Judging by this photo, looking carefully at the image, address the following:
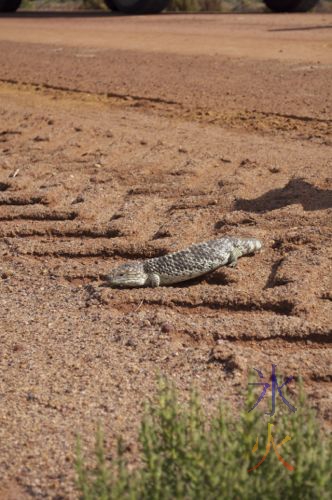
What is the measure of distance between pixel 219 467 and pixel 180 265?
9.45 ft

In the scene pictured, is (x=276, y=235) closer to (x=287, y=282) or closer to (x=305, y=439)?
(x=287, y=282)

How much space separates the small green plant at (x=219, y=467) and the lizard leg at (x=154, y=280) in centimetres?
247

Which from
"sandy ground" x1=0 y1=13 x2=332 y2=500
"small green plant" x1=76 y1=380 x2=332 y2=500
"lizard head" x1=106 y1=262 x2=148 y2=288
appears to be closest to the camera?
"small green plant" x1=76 y1=380 x2=332 y2=500

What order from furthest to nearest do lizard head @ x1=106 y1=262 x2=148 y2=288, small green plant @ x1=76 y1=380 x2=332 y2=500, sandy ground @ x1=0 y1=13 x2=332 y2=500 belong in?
1. lizard head @ x1=106 y1=262 x2=148 y2=288
2. sandy ground @ x1=0 y1=13 x2=332 y2=500
3. small green plant @ x1=76 y1=380 x2=332 y2=500

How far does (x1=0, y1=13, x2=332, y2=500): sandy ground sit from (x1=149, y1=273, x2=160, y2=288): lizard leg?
0.27ft

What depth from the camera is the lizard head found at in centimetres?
589

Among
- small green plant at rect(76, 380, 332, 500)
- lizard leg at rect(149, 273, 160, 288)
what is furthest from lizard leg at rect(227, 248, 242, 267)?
small green plant at rect(76, 380, 332, 500)

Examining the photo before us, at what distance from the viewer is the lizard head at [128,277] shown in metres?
5.89

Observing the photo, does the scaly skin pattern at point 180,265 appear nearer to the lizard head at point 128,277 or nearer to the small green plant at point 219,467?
the lizard head at point 128,277

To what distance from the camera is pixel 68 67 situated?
43.4 ft

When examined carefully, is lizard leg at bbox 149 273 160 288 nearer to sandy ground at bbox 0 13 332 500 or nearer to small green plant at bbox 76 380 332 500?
sandy ground at bbox 0 13 332 500

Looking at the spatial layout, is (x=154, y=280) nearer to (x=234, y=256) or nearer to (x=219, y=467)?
(x=234, y=256)

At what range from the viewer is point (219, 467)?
10.4 ft

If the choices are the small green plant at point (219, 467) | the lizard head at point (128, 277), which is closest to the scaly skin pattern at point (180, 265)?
the lizard head at point (128, 277)
